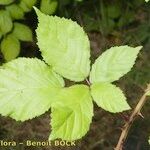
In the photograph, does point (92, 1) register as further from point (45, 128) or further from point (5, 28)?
point (5, 28)

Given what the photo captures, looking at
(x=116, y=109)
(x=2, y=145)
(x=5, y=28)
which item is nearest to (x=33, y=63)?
(x=116, y=109)

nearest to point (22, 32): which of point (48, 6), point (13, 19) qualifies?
point (13, 19)

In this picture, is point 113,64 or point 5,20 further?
point 5,20

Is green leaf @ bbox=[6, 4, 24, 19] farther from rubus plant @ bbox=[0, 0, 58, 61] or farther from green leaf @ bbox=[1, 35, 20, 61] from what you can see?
green leaf @ bbox=[1, 35, 20, 61]

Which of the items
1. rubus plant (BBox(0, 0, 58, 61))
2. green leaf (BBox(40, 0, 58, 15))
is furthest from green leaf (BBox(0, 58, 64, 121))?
green leaf (BBox(40, 0, 58, 15))

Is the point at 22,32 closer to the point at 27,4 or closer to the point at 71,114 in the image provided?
the point at 27,4

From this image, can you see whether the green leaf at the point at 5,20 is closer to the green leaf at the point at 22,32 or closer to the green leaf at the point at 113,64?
the green leaf at the point at 22,32

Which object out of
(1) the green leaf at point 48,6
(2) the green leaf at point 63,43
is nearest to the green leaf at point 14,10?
(1) the green leaf at point 48,6

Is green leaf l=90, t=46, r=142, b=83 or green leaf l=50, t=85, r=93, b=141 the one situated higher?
green leaf l=90, t=46, r=142, b=83
